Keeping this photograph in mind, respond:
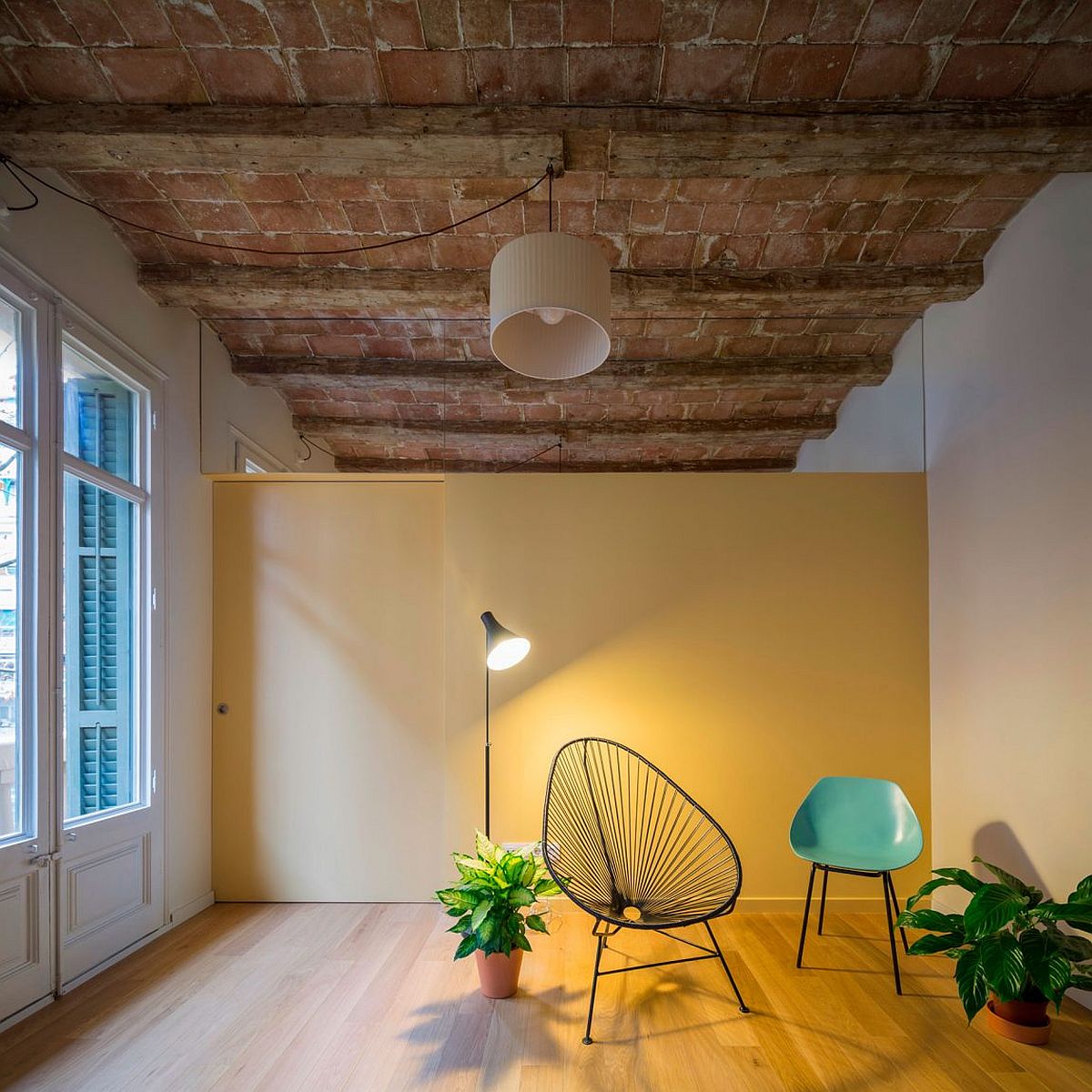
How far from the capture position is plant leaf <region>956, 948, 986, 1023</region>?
2.56 metres

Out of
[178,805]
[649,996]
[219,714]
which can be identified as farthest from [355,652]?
[649,996]

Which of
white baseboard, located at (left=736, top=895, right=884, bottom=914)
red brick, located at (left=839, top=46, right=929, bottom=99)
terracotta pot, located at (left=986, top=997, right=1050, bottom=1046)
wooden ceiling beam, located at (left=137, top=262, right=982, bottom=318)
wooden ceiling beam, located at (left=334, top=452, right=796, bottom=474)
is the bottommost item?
white baseboard, located at (left=736, top=895, right=884, bottom=914)

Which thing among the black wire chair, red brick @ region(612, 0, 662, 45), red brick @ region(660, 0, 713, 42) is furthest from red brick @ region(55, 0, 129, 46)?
the black wire chair

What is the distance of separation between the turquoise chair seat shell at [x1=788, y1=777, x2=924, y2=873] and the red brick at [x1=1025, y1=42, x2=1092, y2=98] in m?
2.65

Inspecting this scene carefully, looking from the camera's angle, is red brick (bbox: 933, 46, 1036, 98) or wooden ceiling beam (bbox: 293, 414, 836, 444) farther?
wooden ceiling beam (bbox: 293, 414, 836, 444)

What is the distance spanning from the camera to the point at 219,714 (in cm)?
429

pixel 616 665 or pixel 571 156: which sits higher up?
pixel 571 156

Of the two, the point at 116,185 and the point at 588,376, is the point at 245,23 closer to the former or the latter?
the point at 116,185

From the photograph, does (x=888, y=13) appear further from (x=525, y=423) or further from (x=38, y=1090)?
(x=38, y=1090)

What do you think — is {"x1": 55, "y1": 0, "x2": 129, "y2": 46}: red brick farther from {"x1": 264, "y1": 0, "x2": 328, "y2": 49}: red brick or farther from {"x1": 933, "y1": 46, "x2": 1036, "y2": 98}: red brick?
{"x1": 933, "y1": 46, "x2": 1036, "y2": 98}: red brick

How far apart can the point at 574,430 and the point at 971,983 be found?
9.81 feet

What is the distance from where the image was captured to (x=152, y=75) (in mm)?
2604

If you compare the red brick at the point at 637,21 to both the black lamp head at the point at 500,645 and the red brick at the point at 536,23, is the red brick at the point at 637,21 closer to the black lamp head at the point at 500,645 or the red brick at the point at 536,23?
the red brick at the point at 536,23

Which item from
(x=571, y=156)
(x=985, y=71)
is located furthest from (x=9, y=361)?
(x=985, y=71)
